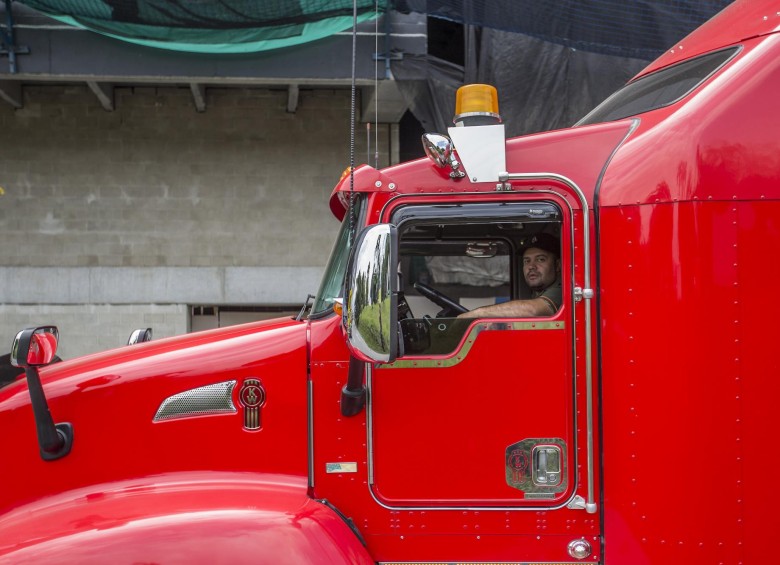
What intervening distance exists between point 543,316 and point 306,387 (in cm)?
102

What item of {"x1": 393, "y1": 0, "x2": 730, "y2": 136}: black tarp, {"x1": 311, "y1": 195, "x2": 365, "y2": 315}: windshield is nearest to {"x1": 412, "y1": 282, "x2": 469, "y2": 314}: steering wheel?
{"x1": 311, "y1": 195, "x2": 365, "y2": 315}: windshield

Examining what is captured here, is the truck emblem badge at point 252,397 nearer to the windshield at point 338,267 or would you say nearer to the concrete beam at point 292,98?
the windshield at point 338,267

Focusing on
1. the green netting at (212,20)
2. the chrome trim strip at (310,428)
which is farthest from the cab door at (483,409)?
the green netting at (212,20)

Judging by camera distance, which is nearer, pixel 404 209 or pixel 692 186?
pixel 692 186

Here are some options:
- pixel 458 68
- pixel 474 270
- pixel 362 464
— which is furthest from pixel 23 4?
pixel 362 464

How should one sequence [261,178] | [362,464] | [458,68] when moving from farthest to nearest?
[261,178], [458,68], [362,464]

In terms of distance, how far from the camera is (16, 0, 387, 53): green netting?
35.2ft

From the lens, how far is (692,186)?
3.03 meters

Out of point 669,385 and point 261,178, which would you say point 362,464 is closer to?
point 669,385

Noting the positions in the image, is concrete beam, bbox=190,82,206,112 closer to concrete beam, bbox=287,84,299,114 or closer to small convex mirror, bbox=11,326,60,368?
concrete beam, bbox=287,84,299,114

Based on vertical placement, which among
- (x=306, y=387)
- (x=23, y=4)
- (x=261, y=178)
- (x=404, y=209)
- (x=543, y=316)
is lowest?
(x=306, y=387)

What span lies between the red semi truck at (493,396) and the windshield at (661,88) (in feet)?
0.09

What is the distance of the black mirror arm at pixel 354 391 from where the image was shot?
10.4 feet

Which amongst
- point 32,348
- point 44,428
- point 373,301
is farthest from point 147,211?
point 373,301
